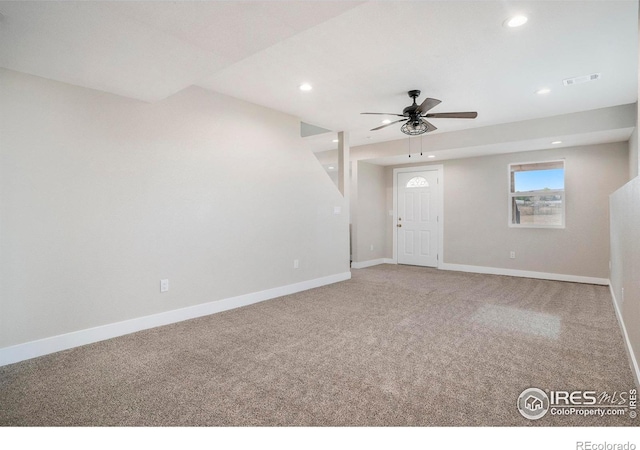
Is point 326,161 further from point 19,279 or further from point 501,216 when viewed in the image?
point 19,279

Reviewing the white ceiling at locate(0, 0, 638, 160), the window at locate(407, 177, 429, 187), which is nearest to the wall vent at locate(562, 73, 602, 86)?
the white ceiling at locate(0, 0, 638, 160)

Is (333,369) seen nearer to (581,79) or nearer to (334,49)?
(334,49)

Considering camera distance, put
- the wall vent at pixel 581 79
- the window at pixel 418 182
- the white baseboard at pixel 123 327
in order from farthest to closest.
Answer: the window at pixel 418 182 < the wall vent at pixel 581 79 < the white baseboard at pixel 123 327

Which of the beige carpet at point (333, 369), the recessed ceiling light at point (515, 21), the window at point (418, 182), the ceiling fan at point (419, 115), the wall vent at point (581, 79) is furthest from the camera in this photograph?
the window at point (418, 182)

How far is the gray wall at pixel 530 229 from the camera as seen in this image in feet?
17.4

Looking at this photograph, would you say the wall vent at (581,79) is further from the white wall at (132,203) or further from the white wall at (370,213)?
the white wall at (370,213)

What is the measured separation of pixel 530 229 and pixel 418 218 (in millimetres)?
2102

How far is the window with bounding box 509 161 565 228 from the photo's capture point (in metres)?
5.70

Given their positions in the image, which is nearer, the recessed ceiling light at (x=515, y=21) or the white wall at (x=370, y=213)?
the recessed ceiling light at (x=515, y=21)

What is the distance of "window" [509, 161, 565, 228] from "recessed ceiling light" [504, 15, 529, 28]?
13.4 ft

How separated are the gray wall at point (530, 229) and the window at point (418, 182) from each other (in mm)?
456

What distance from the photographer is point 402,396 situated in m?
2.01

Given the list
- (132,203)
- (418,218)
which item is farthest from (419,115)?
(418,218)

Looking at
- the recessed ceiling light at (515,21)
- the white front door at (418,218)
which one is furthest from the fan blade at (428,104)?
the white front door at (418,218)
